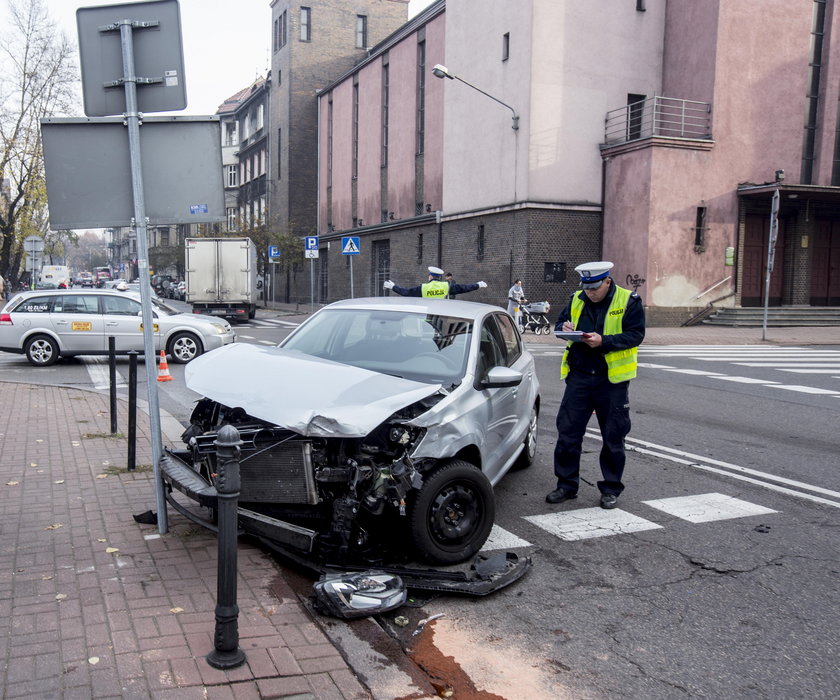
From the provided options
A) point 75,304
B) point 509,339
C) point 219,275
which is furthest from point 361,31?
point 509,339

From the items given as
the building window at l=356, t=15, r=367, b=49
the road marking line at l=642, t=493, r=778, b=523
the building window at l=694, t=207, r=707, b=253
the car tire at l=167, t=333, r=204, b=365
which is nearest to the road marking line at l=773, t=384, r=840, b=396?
the road marking line at l=642, t=493, r=778, b=523

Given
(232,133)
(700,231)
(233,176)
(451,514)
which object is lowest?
(451,514)

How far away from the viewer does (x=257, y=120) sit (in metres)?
61.0

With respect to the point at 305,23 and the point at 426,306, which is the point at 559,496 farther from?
the point at 305,23

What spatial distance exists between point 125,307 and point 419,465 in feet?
41.4

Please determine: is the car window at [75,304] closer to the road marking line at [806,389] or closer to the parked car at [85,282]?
the road marking line at [806,389]

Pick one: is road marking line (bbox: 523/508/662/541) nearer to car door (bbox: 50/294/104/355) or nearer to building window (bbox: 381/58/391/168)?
car door (bbox: 50/294/104/355)

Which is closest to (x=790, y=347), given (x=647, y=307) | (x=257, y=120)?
(x=647, y=307)

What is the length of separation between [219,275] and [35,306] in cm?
1546

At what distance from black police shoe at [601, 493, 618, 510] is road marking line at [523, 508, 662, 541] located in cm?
4

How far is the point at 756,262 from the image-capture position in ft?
94.2

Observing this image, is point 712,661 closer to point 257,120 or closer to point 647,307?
point 647,307

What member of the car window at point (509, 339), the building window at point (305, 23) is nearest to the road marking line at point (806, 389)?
the car window at point (509, 339)

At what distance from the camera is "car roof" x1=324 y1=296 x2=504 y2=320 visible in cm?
596
